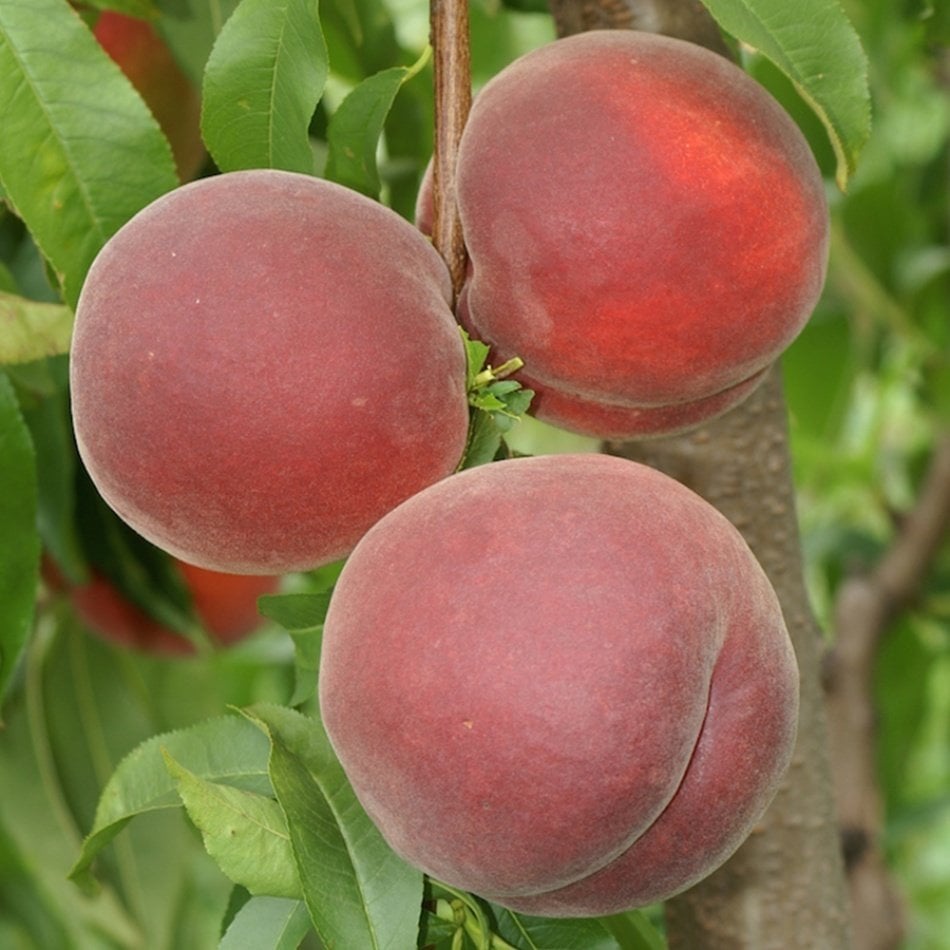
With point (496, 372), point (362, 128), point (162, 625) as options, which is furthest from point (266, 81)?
point (162, 625)

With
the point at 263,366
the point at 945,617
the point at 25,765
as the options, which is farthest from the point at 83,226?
the point at 945,617

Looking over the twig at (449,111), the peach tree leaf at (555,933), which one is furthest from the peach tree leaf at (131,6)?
the peach tree leaf at (555,933)

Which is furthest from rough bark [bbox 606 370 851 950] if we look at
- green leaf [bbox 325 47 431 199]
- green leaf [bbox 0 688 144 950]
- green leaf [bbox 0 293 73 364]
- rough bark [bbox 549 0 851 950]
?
green leaf [bbox 0 688 144 950]

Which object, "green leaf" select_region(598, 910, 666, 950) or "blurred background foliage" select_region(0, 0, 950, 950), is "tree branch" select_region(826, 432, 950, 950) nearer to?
"blurred background foliage" select_region(0, 0, 950, 950)

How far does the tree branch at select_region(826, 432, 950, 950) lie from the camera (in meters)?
1.47

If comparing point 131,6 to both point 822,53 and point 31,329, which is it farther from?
point 822,53

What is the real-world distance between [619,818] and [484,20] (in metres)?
1.11

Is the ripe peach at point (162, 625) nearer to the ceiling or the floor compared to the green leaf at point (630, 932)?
nearer to the floor

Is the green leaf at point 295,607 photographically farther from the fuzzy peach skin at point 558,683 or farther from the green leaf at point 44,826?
the green leaf at point 44,826

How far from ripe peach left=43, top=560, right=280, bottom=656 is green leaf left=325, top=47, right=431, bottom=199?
0.58 meters

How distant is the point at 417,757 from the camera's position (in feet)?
1.98

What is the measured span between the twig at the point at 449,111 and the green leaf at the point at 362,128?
0.05 m

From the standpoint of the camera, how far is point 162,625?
4.68 feet

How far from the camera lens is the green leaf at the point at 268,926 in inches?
28.7
